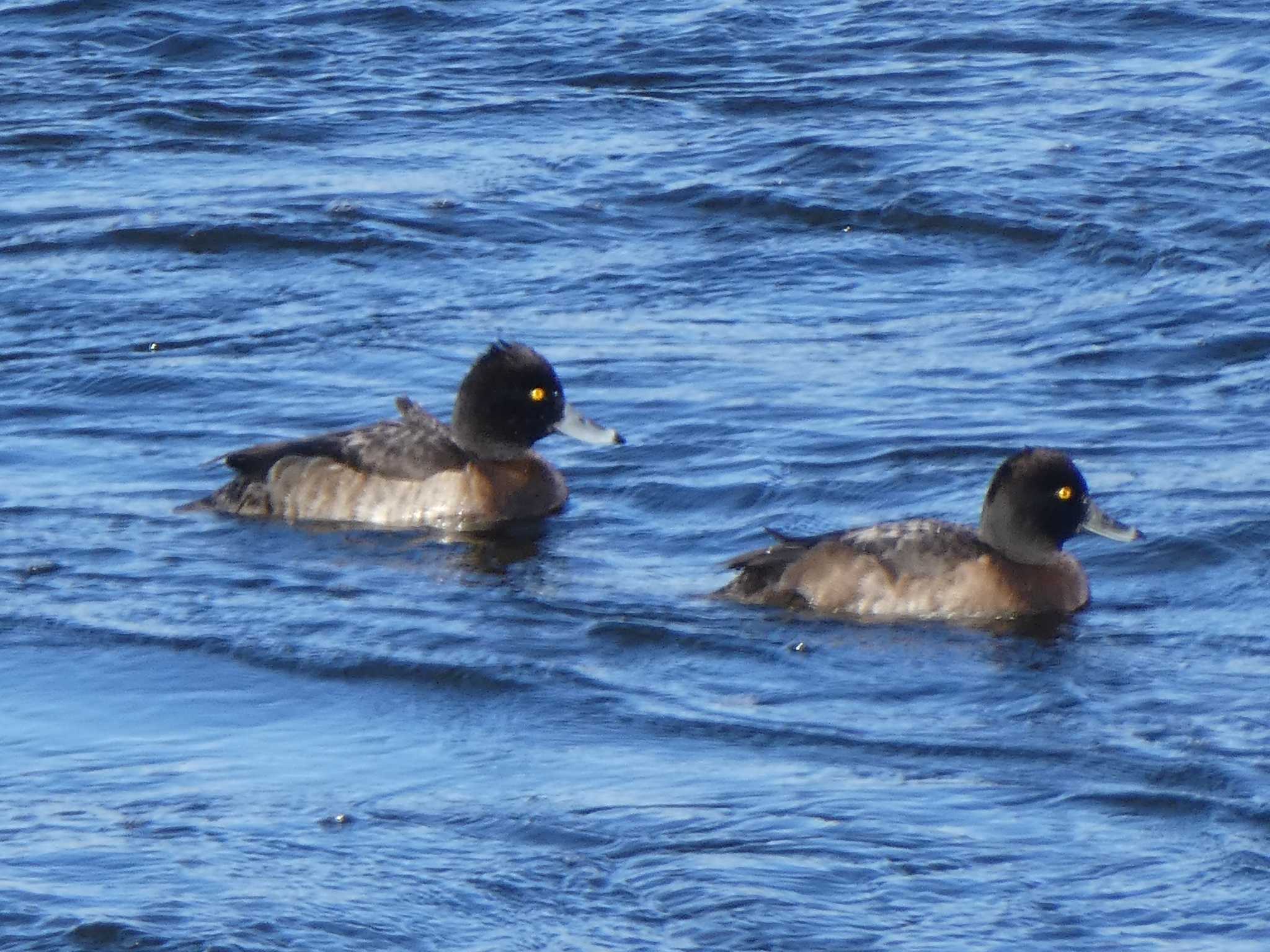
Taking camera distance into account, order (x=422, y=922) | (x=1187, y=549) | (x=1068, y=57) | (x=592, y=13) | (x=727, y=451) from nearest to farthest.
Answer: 1. (x=422, y=922)
2. (x=1187, y=549)
3. (x=727, y=451)
4. (x=1068, y=57)
5. (x=592, y=13)

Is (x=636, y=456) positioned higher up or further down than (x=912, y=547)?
further down

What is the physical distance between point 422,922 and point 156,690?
8.01 feet

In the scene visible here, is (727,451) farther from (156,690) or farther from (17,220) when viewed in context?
(17,220)

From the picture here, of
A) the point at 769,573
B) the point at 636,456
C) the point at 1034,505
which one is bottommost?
the point at 636,456

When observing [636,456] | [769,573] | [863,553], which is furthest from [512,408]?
[863,553]

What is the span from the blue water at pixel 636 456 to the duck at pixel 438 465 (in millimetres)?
273

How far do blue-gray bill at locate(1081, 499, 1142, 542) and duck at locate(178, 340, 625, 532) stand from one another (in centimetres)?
263

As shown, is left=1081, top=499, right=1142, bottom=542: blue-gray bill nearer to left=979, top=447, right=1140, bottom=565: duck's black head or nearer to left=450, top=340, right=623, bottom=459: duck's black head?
left=979, top=447, right=1140, bottom=565: duck's black head

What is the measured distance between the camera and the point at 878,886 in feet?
24.5

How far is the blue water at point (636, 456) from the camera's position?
7.66 metres

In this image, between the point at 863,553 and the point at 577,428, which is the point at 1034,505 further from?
the point at 577,428

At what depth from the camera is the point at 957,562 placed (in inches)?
414

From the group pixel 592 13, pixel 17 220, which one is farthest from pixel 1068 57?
pixel 17 220

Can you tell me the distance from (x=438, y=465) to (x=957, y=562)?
2981 millimetres
